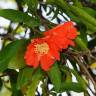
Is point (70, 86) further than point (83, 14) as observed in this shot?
Yes

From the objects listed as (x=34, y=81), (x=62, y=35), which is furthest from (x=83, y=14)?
(x=34, y=81)

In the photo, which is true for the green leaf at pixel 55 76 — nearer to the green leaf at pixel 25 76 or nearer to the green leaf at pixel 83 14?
the green leaf at pixel 25 76

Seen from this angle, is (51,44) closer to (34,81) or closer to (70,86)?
(34,81)

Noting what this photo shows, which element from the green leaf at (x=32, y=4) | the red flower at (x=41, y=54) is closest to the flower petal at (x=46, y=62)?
the red flower at (x=41, y=54)

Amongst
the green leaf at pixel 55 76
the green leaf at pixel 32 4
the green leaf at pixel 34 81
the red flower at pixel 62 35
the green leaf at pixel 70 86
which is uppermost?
the green leaf at pixel 32 4

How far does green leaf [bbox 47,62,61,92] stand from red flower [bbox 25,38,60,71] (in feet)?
0.05

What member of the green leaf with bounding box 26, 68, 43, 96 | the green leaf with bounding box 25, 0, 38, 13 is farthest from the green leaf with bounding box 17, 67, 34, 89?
the green leaf with bounding box 25, 0, 38, 13

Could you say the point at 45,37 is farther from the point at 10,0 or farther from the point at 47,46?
the point at 10,0

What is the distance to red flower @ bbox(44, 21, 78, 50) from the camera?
88 cm

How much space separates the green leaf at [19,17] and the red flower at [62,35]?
0.20 ft

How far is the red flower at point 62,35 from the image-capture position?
34.6 inches

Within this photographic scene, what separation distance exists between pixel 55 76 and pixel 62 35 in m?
0.10

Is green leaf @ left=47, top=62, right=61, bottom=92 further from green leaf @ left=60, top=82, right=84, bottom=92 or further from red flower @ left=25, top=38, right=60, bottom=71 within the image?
green leaf @ left=60, top=82, right=84, bottom=92

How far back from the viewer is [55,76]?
897 millimetres
